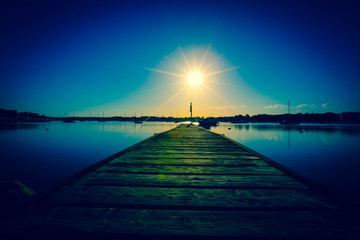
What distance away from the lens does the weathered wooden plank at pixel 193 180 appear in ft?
10.8

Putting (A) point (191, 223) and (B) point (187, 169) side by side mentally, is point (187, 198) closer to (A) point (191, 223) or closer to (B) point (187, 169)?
(A) point (191, 223)

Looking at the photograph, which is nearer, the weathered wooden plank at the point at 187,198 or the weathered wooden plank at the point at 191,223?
the weathered wooden plank at the point at 191,223

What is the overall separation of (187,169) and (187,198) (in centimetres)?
169

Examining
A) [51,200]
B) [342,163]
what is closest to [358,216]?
[51,200]

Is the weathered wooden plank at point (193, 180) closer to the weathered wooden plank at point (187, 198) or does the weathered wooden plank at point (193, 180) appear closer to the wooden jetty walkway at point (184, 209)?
the wooden jetty walkway at point (184, 209)

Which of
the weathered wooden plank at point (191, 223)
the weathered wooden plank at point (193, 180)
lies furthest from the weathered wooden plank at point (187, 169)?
the weathered wooden plank at point (191, 223)

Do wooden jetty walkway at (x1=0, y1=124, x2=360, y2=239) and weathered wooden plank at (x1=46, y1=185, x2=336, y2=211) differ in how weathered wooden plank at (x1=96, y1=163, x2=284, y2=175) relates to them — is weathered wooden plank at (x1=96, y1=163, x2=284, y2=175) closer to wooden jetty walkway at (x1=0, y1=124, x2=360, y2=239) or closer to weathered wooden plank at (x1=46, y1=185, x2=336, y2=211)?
wooden jetty walkway at (x1=0, y1=124, x2=360, y2=239)

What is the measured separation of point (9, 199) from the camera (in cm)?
460

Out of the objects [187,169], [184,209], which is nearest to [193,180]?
[187,169]

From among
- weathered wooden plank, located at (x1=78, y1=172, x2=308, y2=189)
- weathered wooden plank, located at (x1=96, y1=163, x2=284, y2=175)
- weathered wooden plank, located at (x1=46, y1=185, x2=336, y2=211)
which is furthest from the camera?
weathered wooden plank, located at (x1=96, y1=163, x2=284, y2=175)

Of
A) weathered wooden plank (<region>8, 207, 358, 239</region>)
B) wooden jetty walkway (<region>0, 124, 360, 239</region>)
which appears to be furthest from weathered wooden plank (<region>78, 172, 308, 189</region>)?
weathered wooden plank (<region>8, 207, 358, 239</region>)

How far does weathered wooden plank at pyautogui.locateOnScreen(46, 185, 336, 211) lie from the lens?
2.49m

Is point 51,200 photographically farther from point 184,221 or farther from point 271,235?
point 271,235

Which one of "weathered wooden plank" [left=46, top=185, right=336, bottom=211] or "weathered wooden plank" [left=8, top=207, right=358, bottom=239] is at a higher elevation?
"weathered wooden plank" [left=46, top=185, right=336, bottom=211]
